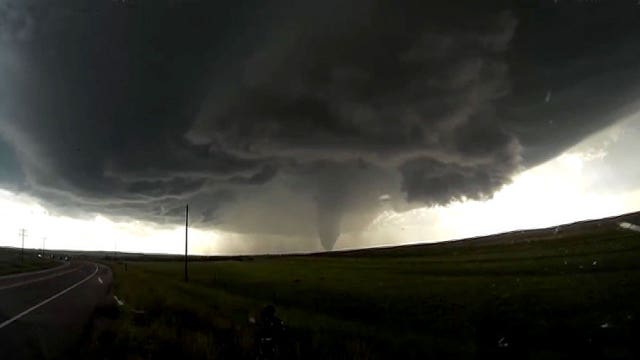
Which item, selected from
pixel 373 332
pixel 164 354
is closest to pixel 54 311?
pixel 164 354

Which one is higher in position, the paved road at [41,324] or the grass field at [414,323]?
the paved road at [41,324]

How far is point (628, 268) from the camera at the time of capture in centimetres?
4034

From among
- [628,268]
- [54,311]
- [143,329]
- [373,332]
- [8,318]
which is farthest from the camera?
[628,268]

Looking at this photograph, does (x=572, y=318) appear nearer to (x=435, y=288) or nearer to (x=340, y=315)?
(x=340, y=315)

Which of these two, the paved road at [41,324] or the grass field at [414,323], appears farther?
the grass field at [414,323]

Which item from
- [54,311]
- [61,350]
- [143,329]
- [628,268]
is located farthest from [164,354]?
[628,268]

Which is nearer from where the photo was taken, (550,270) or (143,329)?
(143,329)

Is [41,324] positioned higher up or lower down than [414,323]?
higher up

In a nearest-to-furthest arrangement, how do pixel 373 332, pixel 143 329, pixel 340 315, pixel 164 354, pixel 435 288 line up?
pixel 164 354 → pixel 143 329 → pixel 373 332 → pixel 340 315 → pixel 435 288

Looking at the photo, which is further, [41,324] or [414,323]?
[414,323]

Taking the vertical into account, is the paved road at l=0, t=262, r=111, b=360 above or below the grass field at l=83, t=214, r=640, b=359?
above

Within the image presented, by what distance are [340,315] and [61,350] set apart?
17.3 meters

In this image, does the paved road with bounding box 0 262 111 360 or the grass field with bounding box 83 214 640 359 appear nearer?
the paved road with bounding box 0 262 111 360

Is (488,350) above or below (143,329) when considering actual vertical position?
below
